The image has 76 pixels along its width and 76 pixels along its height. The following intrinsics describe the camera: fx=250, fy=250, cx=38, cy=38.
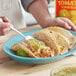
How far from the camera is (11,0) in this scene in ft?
Answer: 5.43

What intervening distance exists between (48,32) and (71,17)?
11.5 inches

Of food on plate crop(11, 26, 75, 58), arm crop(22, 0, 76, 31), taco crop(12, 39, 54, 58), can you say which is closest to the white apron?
arm crop(22, 0, 76, 31)

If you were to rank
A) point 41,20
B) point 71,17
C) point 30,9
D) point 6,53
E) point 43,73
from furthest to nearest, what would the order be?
point 30,9 → point 41,20 → point 71,17 → point 6,53 → point 43,73

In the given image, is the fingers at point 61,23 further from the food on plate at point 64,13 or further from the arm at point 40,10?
the arm at point 40,10

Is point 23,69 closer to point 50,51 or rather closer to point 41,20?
point 50,51

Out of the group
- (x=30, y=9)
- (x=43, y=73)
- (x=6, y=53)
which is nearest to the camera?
(x=43, y=73)

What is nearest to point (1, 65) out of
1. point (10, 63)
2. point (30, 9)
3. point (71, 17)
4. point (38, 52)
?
point (10, 63)

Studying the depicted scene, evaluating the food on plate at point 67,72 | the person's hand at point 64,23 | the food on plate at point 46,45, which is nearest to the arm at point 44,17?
the person's hand at point 64,23

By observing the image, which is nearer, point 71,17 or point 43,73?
point 43,73

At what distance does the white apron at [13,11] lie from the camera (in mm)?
1622

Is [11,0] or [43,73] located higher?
[11,0]

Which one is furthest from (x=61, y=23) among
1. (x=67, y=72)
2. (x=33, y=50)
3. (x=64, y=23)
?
(x=67, y=72)

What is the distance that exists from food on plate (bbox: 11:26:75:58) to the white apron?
1.64ft

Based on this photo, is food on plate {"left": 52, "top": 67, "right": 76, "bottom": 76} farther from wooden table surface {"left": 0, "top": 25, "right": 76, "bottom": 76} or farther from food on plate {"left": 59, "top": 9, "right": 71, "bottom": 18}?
food on plate {"left": 59, "top": 9, "right": 71, "bottom": 18}
